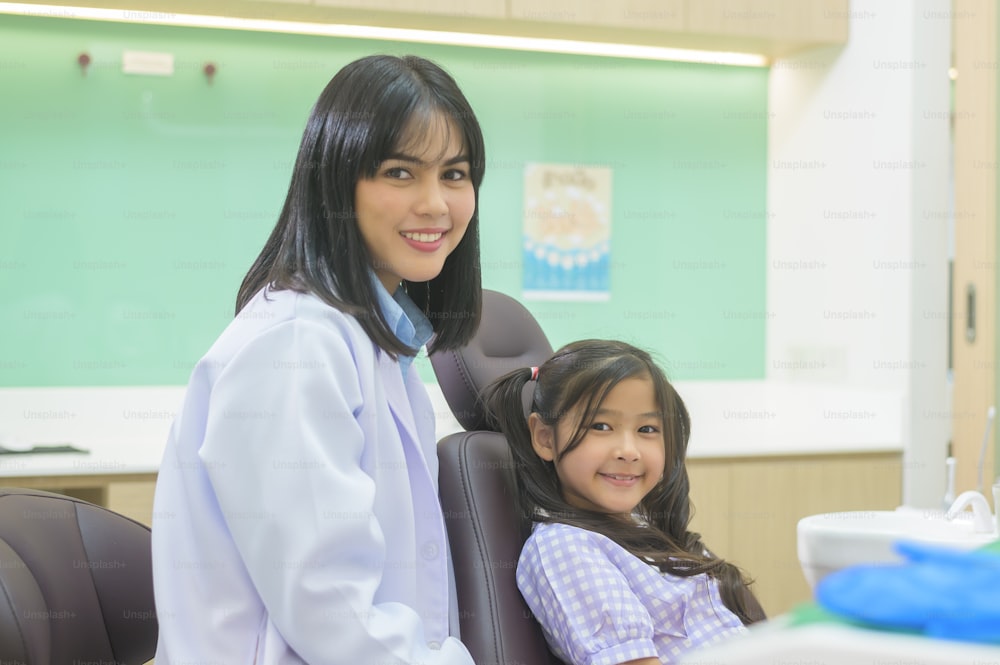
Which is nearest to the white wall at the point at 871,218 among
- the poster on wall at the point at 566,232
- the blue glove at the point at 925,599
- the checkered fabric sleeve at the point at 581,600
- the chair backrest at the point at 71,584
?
the poster on wall at the point at 566,232

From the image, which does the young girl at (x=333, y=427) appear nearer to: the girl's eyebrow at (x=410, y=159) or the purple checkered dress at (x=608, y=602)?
the girl's eyebrow at (x=410, y=159)

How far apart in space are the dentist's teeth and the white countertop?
52.8 inches

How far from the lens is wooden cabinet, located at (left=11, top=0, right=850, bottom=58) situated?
2.86 metres

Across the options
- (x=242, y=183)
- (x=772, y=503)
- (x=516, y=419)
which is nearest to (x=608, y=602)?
(x=516, y=419)

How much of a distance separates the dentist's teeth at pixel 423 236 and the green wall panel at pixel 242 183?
1822 mm

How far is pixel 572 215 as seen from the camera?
3.36 m

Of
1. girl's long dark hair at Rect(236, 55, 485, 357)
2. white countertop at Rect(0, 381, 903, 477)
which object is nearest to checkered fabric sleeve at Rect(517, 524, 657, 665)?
girl's long dark hair at Rect(236, 55, 485, 357)

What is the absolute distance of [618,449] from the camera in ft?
5.14

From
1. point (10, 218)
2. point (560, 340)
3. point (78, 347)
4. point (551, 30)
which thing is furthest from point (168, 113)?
point (560, 340)

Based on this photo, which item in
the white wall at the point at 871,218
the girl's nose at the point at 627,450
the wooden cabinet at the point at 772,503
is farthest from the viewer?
the white wall at the point at 871,218

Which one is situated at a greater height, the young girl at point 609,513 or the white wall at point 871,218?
the white wall at point 871,218

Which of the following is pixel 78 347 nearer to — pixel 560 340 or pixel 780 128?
pixel 560 340

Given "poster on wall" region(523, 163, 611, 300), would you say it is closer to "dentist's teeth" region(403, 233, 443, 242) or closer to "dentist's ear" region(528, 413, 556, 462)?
"dentist's ear" region(528, 413, 556, 462)

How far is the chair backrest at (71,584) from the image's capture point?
1.15m
